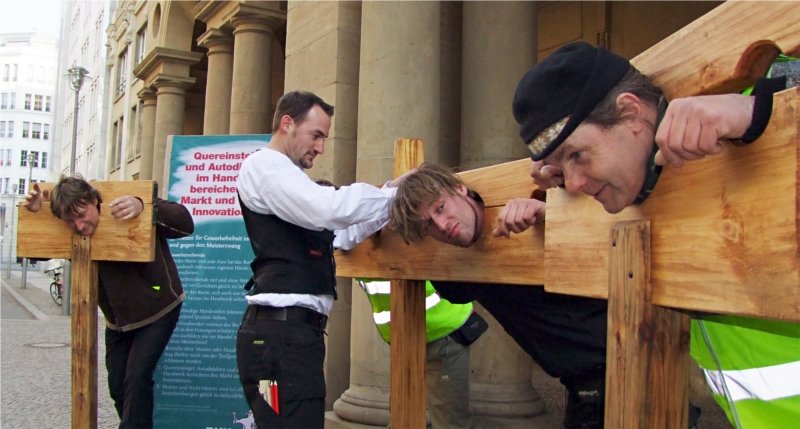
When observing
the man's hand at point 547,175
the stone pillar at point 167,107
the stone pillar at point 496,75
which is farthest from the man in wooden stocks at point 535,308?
the stone pillar at point 167,107

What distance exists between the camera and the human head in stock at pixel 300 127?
3203 mm

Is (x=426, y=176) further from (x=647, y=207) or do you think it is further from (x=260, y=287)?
(x=647, y=207)

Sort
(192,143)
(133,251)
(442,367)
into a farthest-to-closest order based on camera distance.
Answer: (192,143) → (442,367) → (133,251)

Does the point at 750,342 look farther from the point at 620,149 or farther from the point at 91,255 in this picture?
the point at 91,255

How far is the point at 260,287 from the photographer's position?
9.85 feet

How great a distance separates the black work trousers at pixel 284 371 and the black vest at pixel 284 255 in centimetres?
15

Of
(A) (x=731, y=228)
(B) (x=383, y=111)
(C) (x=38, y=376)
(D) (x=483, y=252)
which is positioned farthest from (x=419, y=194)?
(C) (x=38, y=376)

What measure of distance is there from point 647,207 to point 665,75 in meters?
0.28

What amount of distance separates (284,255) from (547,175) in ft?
4.54

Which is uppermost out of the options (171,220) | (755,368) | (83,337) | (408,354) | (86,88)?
(86,88)

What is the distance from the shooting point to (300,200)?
2812 millimetres

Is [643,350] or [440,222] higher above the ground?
[440,222]

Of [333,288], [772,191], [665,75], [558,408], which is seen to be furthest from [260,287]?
[558,408]

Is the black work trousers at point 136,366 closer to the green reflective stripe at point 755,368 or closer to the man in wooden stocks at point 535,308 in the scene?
the man in wooden stocks at point 535,308
